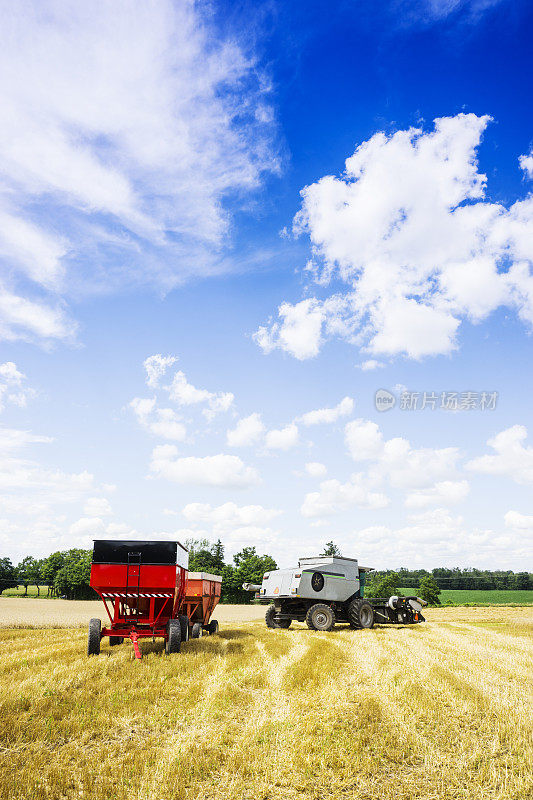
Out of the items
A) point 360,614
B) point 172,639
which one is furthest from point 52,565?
point 172,639

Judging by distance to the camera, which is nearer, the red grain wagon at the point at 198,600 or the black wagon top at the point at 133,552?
the black wagon top at the point at 133,552

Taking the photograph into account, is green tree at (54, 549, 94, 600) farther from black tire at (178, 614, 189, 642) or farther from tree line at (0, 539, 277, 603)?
black tire at (178, 614, 189, 642)

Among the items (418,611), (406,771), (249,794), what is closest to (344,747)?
(406,771)

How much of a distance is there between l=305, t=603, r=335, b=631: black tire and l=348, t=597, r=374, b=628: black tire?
4.36ft

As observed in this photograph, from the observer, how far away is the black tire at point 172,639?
12.9 m

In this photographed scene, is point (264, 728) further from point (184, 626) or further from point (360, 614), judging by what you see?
point (360, 614)

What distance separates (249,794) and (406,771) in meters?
1.80

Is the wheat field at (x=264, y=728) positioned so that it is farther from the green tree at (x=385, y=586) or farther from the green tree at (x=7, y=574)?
the green tree at (x=7, y=574)

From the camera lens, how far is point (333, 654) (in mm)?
12992

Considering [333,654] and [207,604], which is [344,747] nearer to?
[333,654]

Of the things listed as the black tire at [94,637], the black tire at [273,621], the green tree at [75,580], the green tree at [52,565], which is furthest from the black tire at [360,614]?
the green tree at [52,565]

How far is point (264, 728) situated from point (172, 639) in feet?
21.1

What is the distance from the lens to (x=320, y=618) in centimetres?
1941

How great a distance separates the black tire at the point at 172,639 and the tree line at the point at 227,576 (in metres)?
43.4
